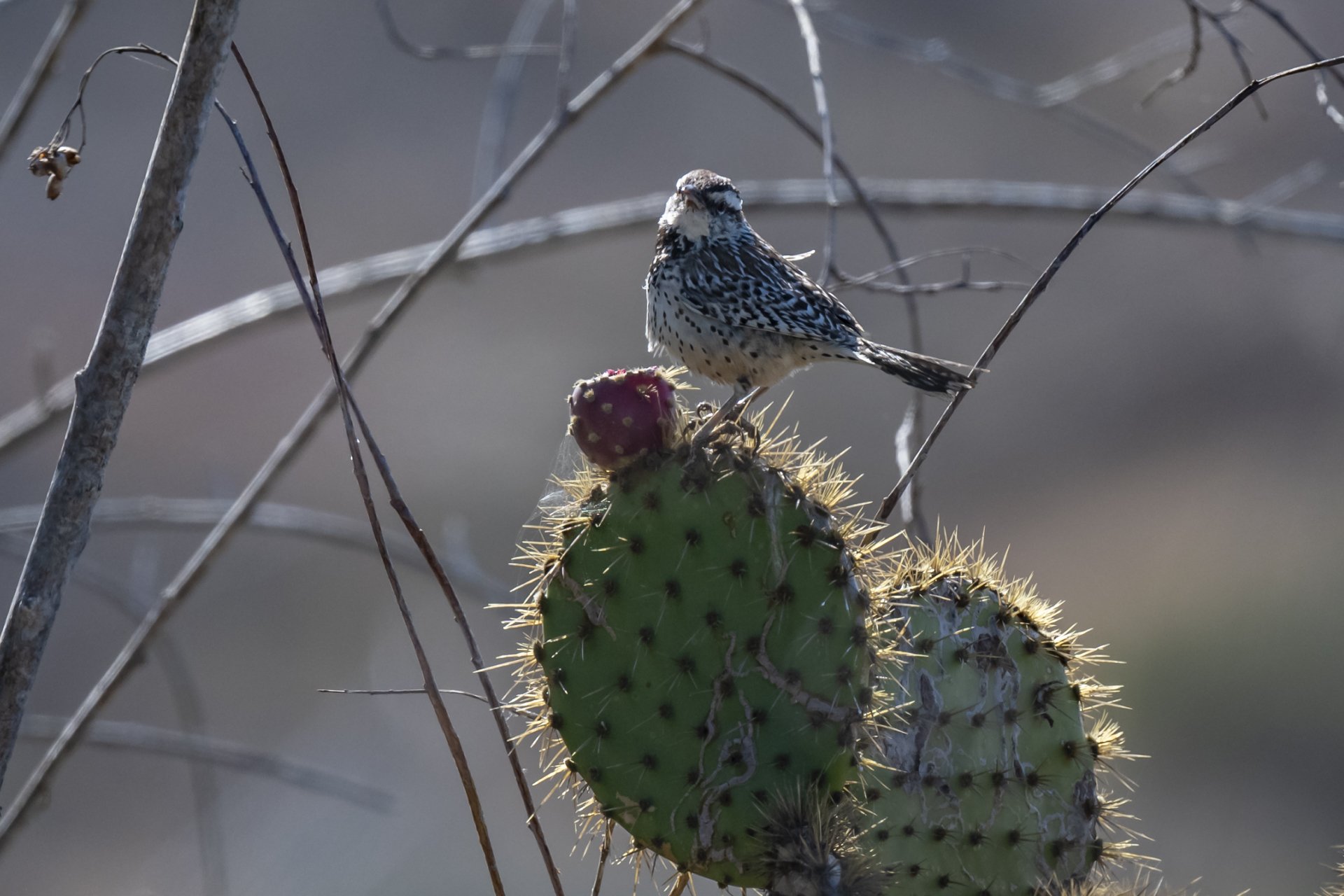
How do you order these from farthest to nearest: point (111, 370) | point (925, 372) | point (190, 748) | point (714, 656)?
point (190, 748)
point (925, 372)
point (714, 656)
point (111, 370)

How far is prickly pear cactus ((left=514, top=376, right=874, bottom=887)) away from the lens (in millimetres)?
1327

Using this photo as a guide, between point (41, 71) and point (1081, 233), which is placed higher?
point (41, 71)

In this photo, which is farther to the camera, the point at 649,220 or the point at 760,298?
the point at 649,220

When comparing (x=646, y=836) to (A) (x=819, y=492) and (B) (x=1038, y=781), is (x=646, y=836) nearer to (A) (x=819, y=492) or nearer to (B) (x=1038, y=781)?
(A) (x=819, y=492)

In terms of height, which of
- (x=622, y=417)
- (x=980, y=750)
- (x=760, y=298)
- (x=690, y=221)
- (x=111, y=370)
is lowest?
(x=980, y=750)

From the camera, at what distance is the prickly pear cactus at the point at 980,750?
59.8 inches

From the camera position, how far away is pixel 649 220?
8.26 ft

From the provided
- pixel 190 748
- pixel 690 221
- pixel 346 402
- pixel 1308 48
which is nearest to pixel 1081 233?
pixel 1308 48

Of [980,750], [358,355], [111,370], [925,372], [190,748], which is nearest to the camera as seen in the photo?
[111,370]

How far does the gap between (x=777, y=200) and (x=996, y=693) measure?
4.15ft

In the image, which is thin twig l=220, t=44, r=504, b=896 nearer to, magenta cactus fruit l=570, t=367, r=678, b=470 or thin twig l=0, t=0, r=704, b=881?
magenta cactus fruit l=570, t=367, r=678, b=470

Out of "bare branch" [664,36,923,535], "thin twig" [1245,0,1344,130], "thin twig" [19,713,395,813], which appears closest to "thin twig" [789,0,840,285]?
"bare branch" [664,36,923,535]

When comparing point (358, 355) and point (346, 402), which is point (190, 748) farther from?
point (346, 402)

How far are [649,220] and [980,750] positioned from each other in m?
1.38
